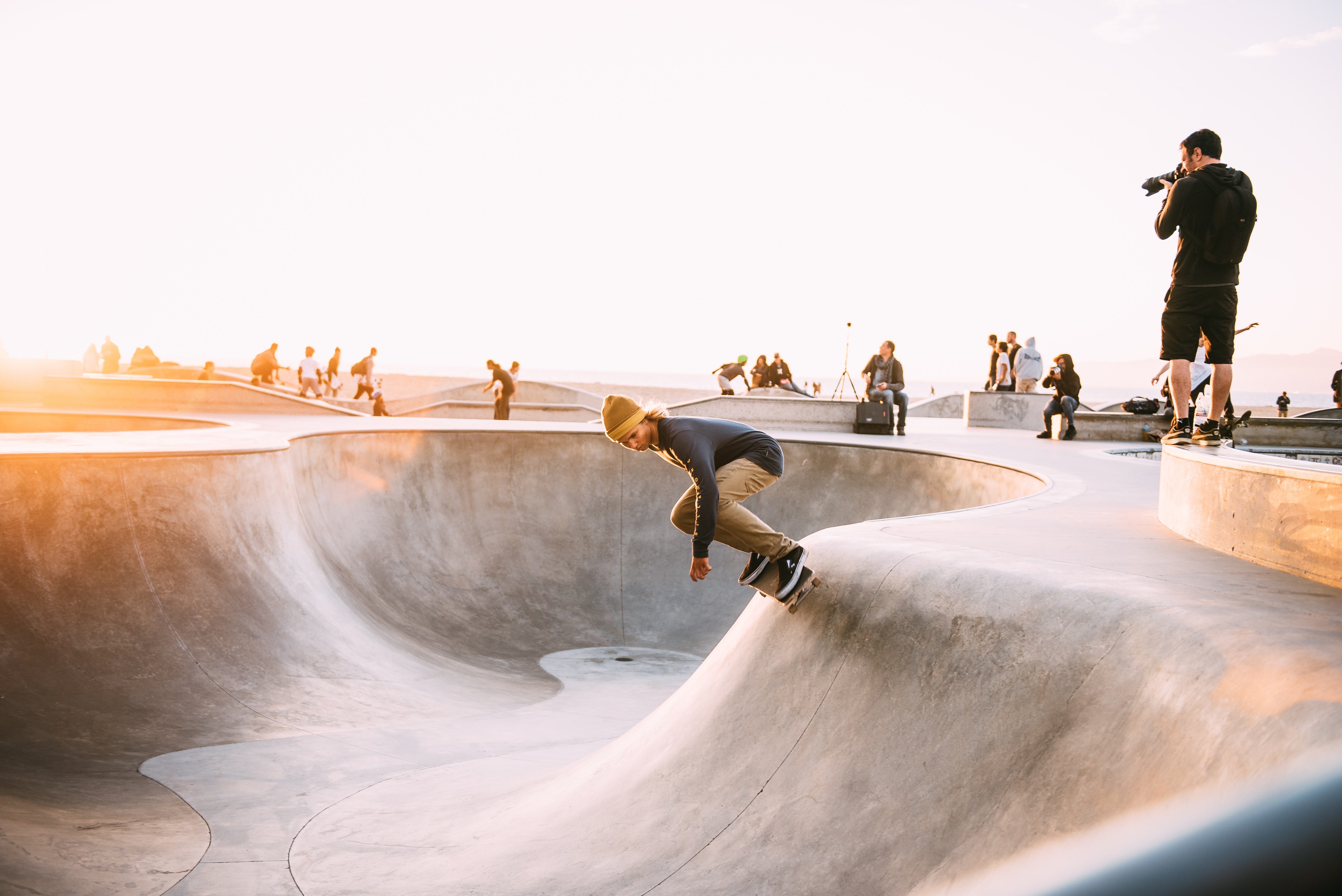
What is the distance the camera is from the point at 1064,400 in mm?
16062

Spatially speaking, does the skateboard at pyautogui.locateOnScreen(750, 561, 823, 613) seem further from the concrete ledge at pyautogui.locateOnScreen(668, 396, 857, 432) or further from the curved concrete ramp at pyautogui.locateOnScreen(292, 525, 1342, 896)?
the concrete ledge at pyautogui.locateOnScreen(668, 396, 857, 432)

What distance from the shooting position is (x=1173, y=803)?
1877 mm

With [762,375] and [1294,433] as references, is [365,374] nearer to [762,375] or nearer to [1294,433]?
[762,375]

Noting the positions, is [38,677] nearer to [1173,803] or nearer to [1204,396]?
[1173,803]

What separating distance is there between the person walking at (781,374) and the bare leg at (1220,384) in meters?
15.1

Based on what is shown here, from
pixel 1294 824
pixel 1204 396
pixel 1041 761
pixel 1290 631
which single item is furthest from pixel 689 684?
pixel 1204 396

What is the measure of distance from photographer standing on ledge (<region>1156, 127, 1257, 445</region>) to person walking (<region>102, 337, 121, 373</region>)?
29.0 m

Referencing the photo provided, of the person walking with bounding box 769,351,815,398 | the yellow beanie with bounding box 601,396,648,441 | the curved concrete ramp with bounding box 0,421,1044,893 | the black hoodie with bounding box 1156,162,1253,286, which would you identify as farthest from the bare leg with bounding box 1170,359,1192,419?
the person walking with bounding box 769,351,815,398

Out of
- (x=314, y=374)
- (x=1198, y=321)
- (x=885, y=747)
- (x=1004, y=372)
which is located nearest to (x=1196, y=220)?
(x=1198, y=321)

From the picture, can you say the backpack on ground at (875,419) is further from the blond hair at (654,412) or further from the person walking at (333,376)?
the person walking at (333,376)

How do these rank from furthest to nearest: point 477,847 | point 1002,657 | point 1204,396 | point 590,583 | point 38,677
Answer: point 1204,396 → point 590,583 → point 38,677 → point 477,847 → point 1002,657

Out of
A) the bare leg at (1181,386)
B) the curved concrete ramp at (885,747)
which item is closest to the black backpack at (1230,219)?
the bare leg at (1181,386)

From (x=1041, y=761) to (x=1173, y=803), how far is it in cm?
85

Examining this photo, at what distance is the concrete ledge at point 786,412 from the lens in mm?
17547
